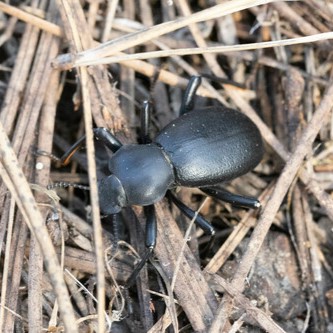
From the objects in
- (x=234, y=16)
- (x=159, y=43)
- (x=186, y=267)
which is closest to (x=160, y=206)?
(x=186, y=267)

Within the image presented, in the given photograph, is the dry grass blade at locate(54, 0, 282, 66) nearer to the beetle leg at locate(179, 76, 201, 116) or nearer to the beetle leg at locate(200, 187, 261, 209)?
the beetle leg at locate(179, 76, 201, 116)

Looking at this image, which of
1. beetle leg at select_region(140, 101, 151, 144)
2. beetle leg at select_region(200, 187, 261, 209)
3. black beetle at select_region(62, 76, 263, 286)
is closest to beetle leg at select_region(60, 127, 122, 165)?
black beetle at select_region(62, 76, 263, 286)

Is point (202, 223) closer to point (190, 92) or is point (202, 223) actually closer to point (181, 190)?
point (181, 190)

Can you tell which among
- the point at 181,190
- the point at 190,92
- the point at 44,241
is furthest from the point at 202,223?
the point at 44,241

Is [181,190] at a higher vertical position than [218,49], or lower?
lower

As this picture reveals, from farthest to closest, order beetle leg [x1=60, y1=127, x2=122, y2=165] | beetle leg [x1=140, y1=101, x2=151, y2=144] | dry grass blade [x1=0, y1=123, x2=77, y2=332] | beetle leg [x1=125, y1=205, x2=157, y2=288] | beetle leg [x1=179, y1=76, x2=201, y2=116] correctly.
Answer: beetle leg [x1=179, y1=76, x2=201, y2=116]
beetle leg [x1=140, y1=101, x2=151, y2=144]
beetle leg [x1=60, y1=127, x2=122, y2=165]
beetle leg [x1=125, y1=205, x2=157, y2=288]
dry grass blade [x1=0, y1=123, x2=77, y2=332]
